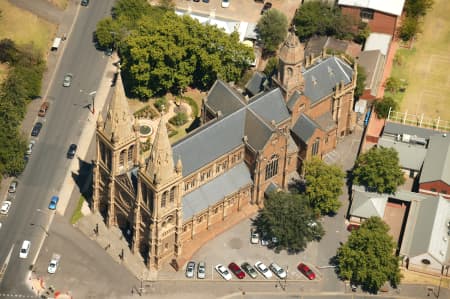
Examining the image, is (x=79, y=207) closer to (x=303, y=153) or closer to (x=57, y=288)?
(x=57, y=288)

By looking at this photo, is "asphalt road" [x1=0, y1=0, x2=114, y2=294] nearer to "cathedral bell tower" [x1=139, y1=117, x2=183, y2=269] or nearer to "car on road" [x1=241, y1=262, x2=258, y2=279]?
"cathedral bell tower" [x1=139, y1=117, x2=183, y2=269]

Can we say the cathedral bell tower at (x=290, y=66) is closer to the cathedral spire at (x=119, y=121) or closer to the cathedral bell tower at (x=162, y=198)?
the cathedral bell tower at (x=162, y=198)

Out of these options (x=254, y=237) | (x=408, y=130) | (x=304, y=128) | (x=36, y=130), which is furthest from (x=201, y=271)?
(x=408, y=130)

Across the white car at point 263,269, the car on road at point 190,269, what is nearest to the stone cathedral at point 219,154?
the car on road at point 190,269

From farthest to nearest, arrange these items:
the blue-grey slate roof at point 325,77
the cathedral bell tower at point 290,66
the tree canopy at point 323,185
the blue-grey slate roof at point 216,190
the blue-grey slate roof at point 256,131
A: the blue-grey slate roof at point 325,77
the cathedral bell tower at point 290,66
the tree canopy at point 323,185
the blue-grey slate roof at point 256,131
the blue-grey slate roof at point 216,190

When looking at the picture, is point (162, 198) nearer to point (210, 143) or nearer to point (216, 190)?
point (210, 143)
